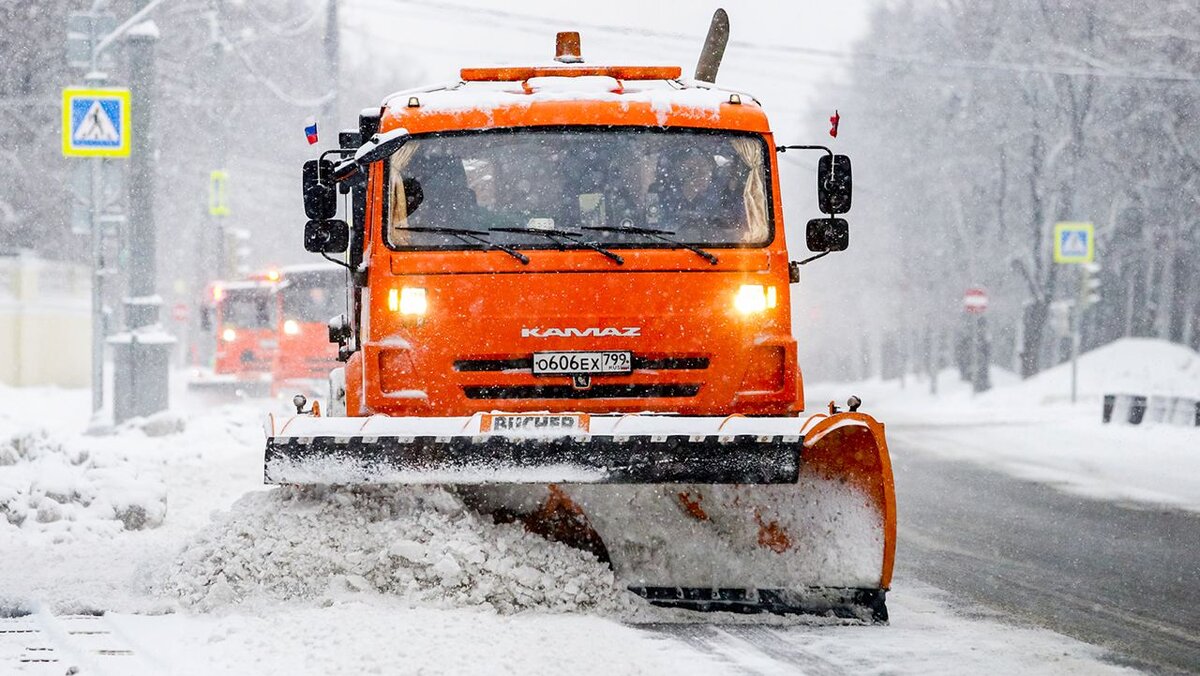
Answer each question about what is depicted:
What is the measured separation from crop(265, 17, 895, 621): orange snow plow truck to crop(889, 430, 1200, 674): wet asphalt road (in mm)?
1111

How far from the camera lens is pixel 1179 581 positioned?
8445mm

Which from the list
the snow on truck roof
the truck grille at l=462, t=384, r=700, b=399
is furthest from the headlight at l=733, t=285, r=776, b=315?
the snow on truck roof

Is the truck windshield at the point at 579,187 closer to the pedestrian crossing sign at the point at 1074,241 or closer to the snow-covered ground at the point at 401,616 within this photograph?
the snow-covered ground at the point at 401,616

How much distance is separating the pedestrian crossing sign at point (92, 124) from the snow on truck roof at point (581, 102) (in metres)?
10.9

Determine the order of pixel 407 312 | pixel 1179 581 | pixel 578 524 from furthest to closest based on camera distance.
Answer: pixel 1179 581 < pixel 407 312 < pixel 578 524

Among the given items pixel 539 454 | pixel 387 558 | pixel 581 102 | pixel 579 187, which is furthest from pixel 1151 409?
pixel 387 558

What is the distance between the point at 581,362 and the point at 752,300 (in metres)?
0.93

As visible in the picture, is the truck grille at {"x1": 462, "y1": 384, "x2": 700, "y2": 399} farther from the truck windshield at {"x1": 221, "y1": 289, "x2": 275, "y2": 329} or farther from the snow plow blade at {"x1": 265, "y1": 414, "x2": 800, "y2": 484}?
the truck windshield at {"x1": 221, "y1": 289, "x2": 275, "y2": 329}

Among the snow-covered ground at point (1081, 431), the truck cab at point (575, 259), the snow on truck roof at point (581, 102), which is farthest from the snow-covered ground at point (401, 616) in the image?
the snow-covered ground at point (1081, 431)

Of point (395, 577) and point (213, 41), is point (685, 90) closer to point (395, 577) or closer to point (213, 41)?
point (395, 577)

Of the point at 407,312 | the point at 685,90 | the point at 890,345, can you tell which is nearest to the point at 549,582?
the point at 407,312

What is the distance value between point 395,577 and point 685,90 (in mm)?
3261

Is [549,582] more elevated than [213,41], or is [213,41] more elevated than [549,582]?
[213,41]

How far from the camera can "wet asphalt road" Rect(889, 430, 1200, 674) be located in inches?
268
